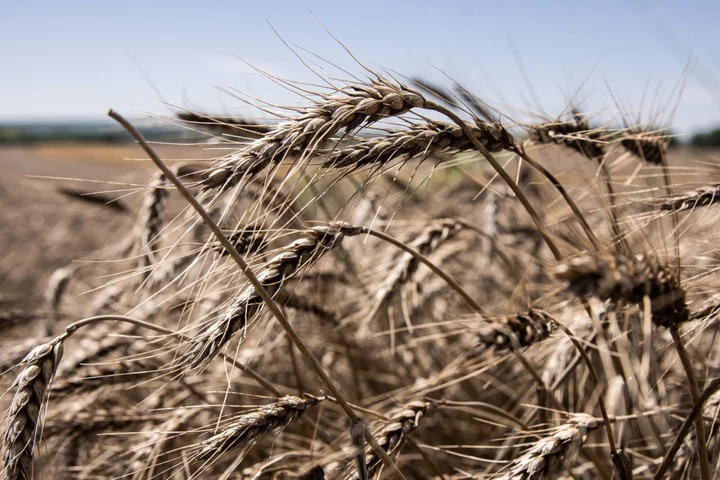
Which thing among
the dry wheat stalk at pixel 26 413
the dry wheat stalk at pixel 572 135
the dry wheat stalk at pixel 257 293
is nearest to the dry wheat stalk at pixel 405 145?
the dry wheat stalk at pixel 257 293

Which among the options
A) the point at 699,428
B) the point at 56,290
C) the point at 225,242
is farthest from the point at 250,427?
the point at 56,290

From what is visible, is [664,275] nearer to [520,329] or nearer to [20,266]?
[520,329]

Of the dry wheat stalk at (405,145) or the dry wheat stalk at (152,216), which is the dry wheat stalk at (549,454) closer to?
the dry wheat stalk at (405,145)

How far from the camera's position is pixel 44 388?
1.10 m

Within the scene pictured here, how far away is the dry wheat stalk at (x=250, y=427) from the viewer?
1.13 metres

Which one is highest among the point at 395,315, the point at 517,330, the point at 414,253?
the point at 414,253

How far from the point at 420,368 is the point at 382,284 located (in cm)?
88

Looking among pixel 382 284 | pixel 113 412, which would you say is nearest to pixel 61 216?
pixel 113 412

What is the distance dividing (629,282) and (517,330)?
1.30ft

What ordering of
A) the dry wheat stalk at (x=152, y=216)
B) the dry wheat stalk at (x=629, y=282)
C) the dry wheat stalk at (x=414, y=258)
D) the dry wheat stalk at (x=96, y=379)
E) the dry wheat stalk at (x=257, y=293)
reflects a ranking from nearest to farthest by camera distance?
the dry wheat stalk at (x=629, y=282)
the dry wheat stalk at (x=257, y=293)
the dry wheat stalk at (x=96, y=379)
the dry wheat stalk at (x=414, y=258)
the dry wheat stalk at (x=152, y=216)

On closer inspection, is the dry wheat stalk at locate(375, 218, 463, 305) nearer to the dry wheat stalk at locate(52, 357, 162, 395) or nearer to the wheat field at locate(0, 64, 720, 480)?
the wheat field at locate(0, 64, 720, 480)

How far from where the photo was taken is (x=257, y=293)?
1103mm

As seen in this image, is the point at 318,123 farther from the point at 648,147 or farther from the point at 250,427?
the point at 648,147

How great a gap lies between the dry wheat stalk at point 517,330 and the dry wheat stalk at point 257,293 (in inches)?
16.1
